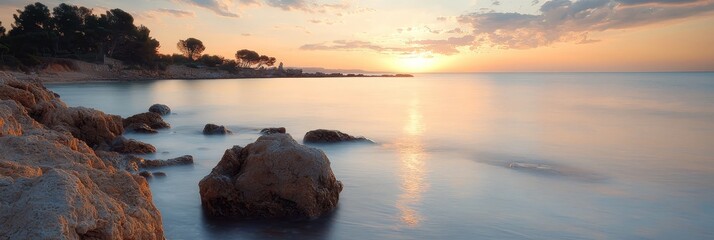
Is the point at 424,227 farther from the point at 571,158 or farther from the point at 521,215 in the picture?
the point at 571,158

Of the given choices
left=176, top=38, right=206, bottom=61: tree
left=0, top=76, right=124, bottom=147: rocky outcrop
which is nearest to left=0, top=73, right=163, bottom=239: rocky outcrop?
left=0, top=76, right=124, bottom=147: rocky outcrop

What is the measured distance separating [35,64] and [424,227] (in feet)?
202

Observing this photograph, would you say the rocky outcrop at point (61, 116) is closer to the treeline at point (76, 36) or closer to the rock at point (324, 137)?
the rock at point (324, 137)

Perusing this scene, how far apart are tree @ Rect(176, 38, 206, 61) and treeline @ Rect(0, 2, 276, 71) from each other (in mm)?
20991

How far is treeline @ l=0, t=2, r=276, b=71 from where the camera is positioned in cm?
5838

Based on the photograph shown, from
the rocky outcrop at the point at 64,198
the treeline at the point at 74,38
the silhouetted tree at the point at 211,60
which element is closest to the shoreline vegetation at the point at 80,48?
the treeline at the point at 74,38

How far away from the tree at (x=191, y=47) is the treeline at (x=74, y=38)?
68.9 feet

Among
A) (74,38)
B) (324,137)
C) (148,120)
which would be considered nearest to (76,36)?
(74,38)

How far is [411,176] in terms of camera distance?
10914 mm

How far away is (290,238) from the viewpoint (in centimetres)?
643

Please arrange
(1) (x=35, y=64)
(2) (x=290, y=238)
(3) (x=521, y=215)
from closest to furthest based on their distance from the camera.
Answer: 1. (2) (x=290, y=238)
2. (3) (x=521, y=215)
3. (1) (x=35, y=64)

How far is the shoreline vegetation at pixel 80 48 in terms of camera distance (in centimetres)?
5700

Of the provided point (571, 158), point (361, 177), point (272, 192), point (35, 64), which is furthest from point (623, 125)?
point (35, 64)

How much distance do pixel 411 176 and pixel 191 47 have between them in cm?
10657
